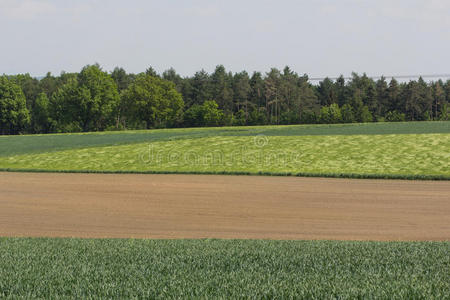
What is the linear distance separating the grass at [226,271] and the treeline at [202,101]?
8965 centimetres

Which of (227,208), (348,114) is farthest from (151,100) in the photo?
(227,208)

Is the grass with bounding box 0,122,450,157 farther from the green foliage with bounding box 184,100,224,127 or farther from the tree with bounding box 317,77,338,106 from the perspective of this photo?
the tree with bounding box 317,77,338,106

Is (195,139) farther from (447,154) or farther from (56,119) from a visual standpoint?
(56,119)

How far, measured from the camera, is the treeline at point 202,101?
101188 millimetres

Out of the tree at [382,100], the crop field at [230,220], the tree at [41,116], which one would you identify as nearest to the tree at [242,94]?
the tree at [382,100]

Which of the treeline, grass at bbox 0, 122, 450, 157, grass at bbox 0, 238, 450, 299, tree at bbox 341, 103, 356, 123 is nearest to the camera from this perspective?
grass at bbox 0, 238, 450, 299

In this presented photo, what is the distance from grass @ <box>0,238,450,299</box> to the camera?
5.89 meters

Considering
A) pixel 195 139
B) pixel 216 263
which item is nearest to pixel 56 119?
pixel 195 139

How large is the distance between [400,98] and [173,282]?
376 ft

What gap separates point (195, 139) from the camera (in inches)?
1598

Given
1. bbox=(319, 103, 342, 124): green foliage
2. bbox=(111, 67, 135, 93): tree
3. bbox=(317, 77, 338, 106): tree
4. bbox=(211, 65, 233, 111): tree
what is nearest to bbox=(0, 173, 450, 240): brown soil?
bbox=(319, 103, 342, 124): green foliage

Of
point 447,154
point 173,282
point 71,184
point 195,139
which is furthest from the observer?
point 195,139

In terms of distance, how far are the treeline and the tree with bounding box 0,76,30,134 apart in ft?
0.71

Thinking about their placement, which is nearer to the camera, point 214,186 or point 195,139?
point 214,186
